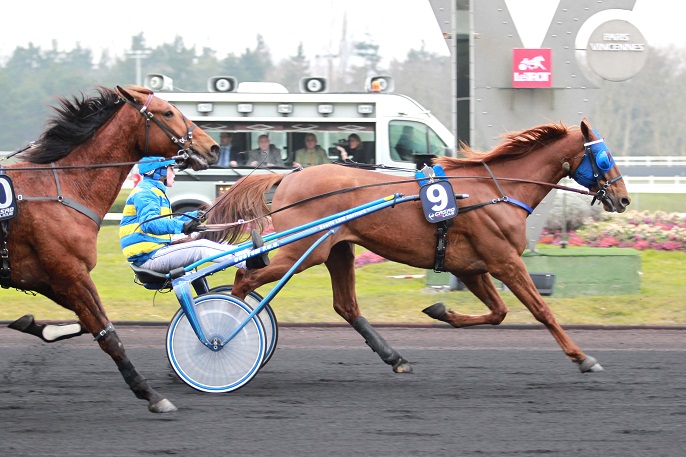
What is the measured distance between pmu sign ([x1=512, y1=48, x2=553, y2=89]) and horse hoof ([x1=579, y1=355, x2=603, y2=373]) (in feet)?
13.4

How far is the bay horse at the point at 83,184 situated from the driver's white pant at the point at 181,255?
1.80 ft

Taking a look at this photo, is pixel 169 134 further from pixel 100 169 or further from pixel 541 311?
pixel 541 311

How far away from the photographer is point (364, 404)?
554 centimetres

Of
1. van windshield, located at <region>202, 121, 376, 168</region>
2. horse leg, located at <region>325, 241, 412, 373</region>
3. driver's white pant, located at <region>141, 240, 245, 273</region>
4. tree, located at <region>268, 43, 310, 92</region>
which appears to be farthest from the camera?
tree, located at <region>268, 43, 310, 92</region>

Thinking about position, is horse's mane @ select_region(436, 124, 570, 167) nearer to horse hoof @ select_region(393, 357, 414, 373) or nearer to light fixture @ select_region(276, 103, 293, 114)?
horse hoof @ select_region(393, 357, 414, 373)

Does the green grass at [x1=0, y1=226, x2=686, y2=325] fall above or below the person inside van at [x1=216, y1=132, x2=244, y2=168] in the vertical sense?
below

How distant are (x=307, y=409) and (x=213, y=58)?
40.1 m

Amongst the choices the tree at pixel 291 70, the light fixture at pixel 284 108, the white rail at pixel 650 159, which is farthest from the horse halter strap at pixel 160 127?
the tree at pixel 291 70

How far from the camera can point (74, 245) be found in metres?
5.25

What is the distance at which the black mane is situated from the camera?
217 inches

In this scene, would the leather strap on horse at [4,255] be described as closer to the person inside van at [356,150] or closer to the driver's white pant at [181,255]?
the driver's white pant at [181,255]

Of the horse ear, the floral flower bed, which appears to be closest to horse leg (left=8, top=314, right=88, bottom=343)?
the horse ear

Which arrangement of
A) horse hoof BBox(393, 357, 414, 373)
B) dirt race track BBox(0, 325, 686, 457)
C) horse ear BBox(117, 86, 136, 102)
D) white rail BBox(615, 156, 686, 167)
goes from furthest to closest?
white rail BBox(615, 156, 686, 167) < horse hoof BBox(393, 357, 414, 373) < horse ear BBox(117, 86, 136, 102) < dirt race track BBox(0, 325, 686, 457)

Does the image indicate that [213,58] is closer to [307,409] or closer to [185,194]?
[185,194]
